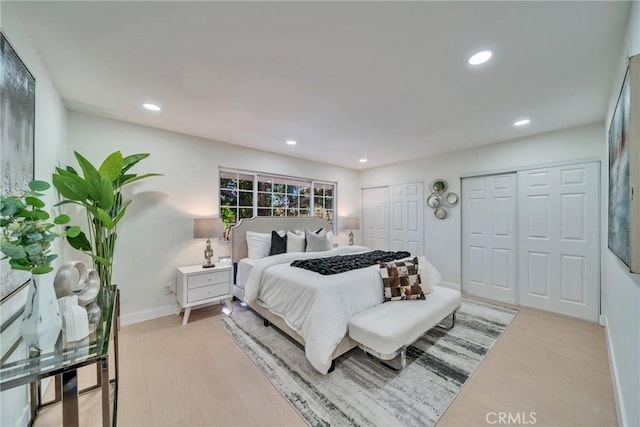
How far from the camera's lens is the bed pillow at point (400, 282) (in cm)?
259

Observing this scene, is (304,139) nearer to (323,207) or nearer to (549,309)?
(323,207)

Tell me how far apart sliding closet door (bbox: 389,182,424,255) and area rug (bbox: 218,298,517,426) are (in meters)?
2.04

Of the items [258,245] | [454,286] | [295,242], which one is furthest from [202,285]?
[454,286]

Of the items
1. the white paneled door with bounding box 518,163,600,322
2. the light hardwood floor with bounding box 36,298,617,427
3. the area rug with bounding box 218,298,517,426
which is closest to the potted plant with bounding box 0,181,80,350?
the light hardwood floor with bounding box 36,298,617,427

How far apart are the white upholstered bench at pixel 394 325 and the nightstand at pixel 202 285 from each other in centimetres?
190

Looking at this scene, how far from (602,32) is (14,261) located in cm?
333

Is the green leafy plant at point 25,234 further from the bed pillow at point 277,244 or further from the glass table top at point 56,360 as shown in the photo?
the bed pillow at point 277,244

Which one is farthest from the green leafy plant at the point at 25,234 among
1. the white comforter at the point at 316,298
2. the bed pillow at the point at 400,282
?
the bed pillow at the point at 400,282

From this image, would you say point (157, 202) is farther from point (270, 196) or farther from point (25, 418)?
point (25, 418)

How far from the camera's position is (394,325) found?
2020 mm

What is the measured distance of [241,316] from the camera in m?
3.18

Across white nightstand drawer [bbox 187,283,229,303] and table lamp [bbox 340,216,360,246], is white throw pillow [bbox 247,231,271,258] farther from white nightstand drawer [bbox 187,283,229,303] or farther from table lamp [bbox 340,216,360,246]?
table lamp [bbox 340,216,360,246]

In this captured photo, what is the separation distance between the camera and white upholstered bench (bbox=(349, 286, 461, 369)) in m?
1.92

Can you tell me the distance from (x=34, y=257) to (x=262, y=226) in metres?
2.97
